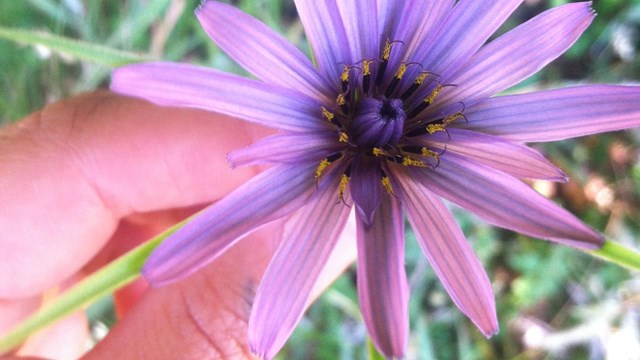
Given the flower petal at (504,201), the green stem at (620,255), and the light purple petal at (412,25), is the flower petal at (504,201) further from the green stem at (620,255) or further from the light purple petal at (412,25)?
the light purple petal at (412,25)

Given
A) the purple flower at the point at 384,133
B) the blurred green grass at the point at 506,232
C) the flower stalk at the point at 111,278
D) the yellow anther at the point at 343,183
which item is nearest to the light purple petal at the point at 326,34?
the purple flower at the point at 384,133

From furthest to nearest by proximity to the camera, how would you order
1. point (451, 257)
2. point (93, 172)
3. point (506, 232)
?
point (506, 232)
point (93, 172)
point (451, 257)

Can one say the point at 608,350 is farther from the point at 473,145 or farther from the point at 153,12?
the point at 153,12

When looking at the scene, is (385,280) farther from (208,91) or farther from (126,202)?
(126,202)

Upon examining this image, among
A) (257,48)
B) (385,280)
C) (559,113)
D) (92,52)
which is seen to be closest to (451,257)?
(385,280)

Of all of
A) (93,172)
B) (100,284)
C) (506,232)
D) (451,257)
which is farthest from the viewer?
(506,232)

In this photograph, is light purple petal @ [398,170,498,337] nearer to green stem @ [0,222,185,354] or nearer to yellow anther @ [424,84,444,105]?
yellow anther @ [424,84,444,105]

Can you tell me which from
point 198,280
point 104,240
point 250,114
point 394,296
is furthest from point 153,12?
point 394,296
